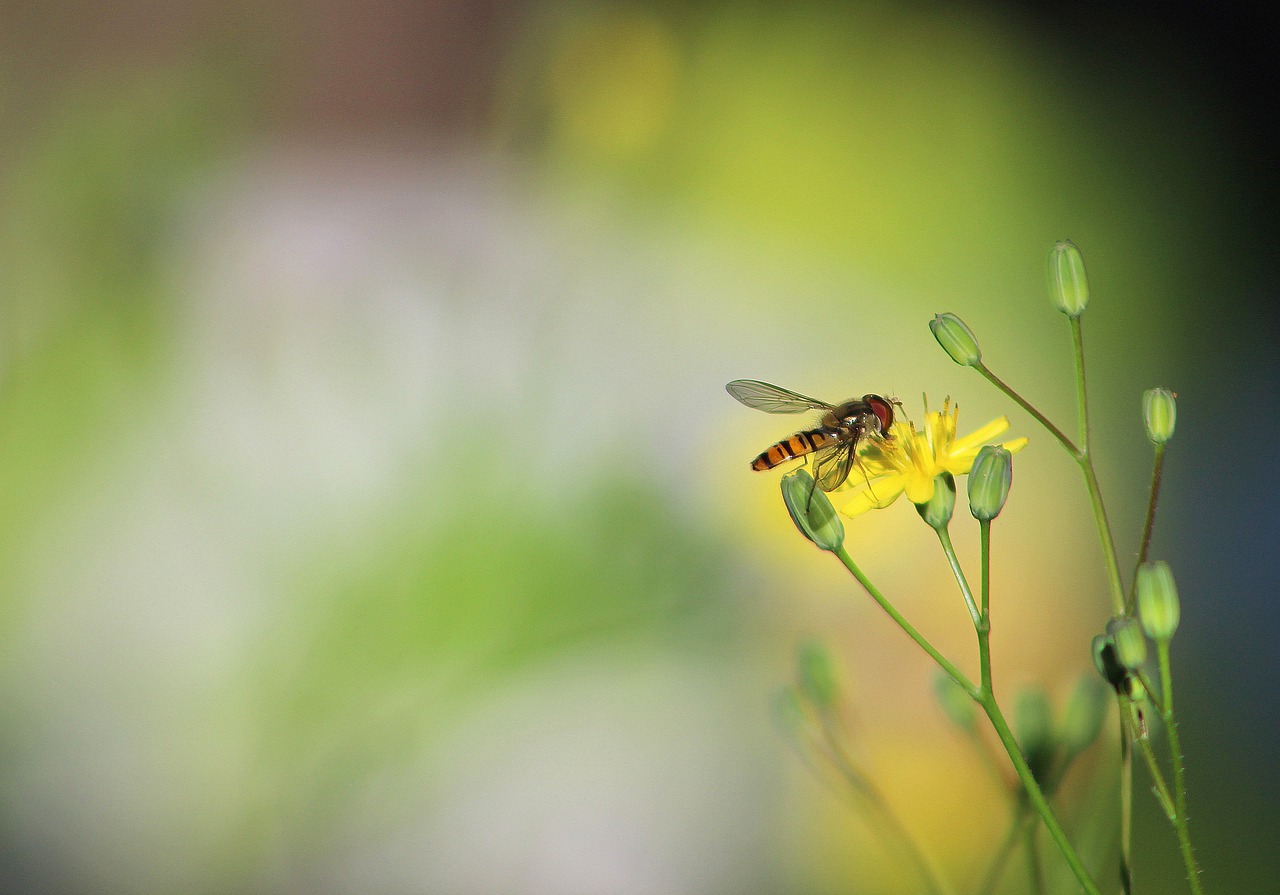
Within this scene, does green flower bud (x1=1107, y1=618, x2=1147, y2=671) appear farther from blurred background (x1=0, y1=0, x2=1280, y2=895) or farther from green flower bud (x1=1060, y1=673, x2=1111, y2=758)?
blurred background (x1=0, y1=0, x2=1280, y2=895)

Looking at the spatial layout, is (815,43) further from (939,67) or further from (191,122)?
(191,122)

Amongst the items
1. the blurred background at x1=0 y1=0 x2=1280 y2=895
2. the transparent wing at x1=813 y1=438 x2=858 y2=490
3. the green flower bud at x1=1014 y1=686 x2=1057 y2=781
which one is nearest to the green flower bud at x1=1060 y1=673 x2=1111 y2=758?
the green flower bud at x1=1014 y1=686 x2=1057 y2=781

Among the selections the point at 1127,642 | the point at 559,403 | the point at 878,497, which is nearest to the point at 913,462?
the point at 878,497

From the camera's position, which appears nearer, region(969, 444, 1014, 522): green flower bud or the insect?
region(969, 444, 1014, 522): green flower bud

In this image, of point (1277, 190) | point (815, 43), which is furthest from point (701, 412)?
point (1277, 190)

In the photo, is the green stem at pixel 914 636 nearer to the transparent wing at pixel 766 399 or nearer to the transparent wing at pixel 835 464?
the transparent wing at pixel 835 464

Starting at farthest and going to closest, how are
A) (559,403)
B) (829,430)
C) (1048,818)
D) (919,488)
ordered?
1. (559,403)
2. (829,430)
3. (919,488)
4. (1048,818)

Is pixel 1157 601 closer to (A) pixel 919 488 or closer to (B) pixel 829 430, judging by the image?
(A) pixel 919 488

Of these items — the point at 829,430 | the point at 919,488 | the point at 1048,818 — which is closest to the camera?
the point at 1048,818
